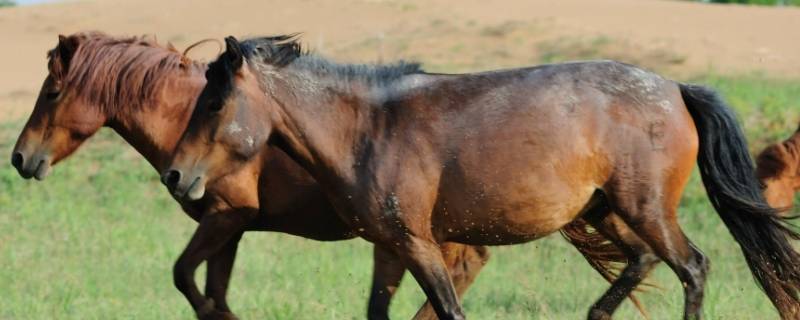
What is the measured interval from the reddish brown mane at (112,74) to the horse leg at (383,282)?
61.6 inches

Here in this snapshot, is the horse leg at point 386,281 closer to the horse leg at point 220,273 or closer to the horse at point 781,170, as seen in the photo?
the horse leg at point 220,273

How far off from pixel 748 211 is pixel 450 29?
65.0ft

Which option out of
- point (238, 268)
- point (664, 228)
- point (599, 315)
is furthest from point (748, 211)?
point (238, 268)

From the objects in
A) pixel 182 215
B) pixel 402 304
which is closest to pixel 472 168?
pixel 402 304

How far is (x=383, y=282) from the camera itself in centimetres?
695

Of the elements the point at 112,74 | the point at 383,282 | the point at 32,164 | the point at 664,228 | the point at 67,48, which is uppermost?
the point at 67,48

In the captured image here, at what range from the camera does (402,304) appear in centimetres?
880

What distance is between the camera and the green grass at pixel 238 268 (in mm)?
8312

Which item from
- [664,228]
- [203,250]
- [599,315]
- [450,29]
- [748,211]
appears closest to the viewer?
[664,228]

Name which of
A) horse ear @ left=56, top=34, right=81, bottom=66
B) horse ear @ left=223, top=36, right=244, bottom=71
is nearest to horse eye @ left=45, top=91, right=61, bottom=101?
horse ear @ left=56, top=34, right=81, bottom=66

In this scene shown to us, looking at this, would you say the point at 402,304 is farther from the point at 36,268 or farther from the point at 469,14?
the point at 469,14

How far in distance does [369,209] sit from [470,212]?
0.50m

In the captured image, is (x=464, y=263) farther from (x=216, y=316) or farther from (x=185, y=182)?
(x=185, y=182)

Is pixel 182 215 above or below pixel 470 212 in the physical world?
below
